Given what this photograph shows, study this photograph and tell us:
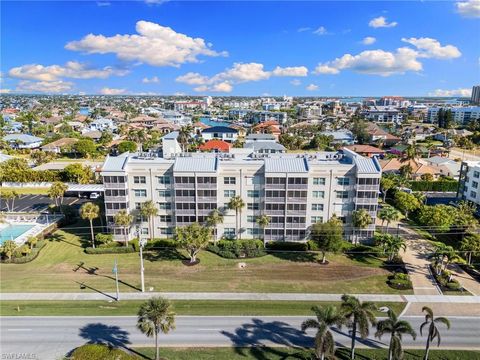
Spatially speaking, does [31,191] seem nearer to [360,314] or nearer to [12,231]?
[12,231]

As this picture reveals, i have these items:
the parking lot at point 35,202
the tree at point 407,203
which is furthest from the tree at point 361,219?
the parking lot at point 35,202

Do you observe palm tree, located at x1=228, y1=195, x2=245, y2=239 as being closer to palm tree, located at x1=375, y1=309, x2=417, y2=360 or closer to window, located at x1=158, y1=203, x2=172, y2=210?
window, located at x1=158, y1=203, x2=172, y2=210

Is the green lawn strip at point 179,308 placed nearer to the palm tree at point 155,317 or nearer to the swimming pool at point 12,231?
the palm tree at point 155,317

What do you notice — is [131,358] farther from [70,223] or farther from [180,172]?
[70,223]

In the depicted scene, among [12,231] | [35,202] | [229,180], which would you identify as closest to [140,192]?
[229,180]

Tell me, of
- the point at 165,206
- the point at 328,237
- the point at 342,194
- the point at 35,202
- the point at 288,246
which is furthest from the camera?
the point at 35,202

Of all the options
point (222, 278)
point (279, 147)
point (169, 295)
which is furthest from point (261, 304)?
point (279, 147)

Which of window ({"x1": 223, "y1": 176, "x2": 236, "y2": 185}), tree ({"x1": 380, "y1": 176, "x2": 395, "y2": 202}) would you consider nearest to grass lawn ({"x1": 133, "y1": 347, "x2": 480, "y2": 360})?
window ({"x1": 223, "y1": 176, "x2": 236, "y2": 185})
